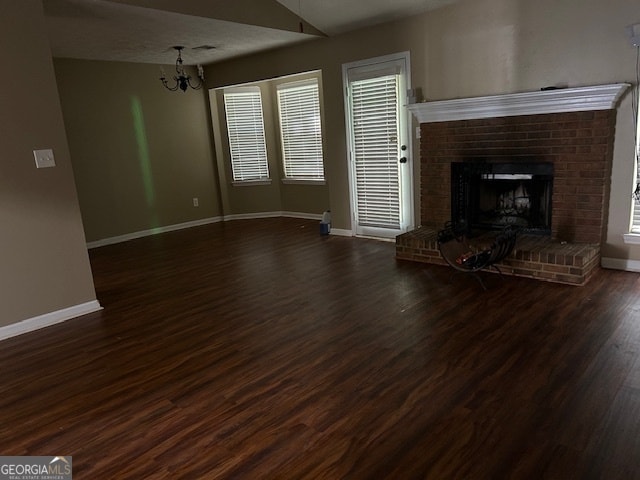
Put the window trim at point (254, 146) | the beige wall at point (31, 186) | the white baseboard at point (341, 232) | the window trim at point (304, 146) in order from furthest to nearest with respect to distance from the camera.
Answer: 1. the window trim at point (254, 146)
2. the window trim at point (304, 146)
3. the white baseboard at point (341, 232)
4. the beige wall at point (31, 186)

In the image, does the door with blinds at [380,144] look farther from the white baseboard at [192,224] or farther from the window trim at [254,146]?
the window trim at [254,146]

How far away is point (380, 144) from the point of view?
538cm

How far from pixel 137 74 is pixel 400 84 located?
153 inches

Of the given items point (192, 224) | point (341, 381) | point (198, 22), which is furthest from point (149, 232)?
point (341, 381)

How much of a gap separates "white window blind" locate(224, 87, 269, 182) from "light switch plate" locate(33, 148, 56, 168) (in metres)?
4.31

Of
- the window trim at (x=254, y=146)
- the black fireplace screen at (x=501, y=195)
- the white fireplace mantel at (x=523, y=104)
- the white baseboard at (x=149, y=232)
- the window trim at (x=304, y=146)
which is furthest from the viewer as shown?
the window trim at (x=254, y=146)

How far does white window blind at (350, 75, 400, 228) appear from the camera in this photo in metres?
5.21

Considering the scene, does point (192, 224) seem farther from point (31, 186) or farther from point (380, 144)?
point (31, 186)

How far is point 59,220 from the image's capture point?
11.6 ft

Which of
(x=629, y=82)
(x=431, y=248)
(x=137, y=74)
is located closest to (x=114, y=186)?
(x=137, y=74)

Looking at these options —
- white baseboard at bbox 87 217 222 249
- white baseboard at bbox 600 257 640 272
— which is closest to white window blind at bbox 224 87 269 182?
white baseboard at bbox 87 217 222 249

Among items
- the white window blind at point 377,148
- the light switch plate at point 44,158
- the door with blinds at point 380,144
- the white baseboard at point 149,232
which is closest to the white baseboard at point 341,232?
the door with blinds at point 380,144

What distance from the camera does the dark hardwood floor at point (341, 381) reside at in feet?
6.19

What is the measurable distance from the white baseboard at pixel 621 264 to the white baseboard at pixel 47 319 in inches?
173
